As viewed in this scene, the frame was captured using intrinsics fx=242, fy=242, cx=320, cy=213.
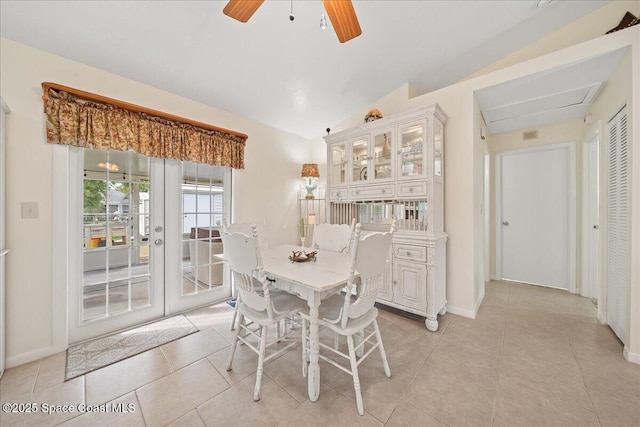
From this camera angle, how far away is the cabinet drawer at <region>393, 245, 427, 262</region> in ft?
8.01

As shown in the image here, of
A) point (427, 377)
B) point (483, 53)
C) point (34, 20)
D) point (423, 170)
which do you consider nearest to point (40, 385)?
point (34, 20)

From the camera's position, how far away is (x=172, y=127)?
259 centimetres

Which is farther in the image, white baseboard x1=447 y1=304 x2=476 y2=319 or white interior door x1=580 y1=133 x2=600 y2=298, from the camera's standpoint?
white interior door x1=580 y1=133 x2=600 y2=298

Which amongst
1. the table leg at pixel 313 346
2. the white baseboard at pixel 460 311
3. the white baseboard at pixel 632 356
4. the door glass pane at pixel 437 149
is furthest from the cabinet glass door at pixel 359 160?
the white baseboard at pixel 632 356

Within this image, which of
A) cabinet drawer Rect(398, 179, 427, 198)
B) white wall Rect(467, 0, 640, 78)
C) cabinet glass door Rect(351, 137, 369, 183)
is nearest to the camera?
white wall Rect(467, 0, 640, 78)

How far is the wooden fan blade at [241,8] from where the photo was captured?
1344 mm

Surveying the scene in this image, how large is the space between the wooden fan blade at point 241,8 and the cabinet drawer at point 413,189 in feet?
6.55

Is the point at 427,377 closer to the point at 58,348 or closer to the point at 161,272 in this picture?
the point at 161,272

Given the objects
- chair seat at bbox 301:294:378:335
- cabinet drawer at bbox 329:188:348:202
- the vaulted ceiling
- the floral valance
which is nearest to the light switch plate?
the floral valance

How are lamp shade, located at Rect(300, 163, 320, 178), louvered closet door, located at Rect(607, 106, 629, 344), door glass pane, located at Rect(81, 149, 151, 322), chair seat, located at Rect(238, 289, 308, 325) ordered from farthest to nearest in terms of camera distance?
1. lamp shade, located at Rect(300, 163, 320, 178)
2. door glass pane, located at Rect(81, 149, 151, 322)
3. louvered closet door, located at Rect(607, 106, 629, 344)
4. chair seat, located at Rect(238, 289, 308, 325)

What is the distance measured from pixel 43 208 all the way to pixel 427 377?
3.27m

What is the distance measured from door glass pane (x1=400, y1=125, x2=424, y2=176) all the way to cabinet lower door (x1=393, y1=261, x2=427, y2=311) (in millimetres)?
995

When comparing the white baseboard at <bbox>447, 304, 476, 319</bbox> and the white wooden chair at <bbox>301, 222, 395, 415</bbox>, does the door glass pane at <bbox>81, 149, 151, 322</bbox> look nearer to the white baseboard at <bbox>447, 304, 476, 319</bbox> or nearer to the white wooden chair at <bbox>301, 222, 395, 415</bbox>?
the white wooden chair at <bbox>301, 222, 395, 415</bbox>

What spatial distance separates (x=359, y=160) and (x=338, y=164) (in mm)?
346
